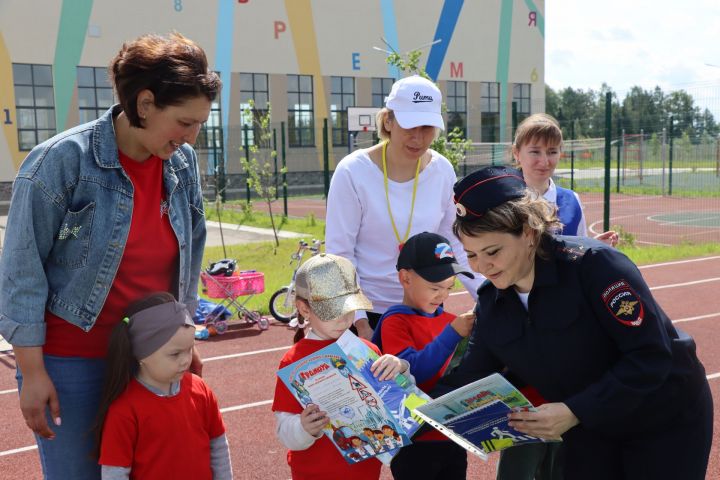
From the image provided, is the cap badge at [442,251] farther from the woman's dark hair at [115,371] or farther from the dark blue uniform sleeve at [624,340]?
the woman's dark hair at [115,371]

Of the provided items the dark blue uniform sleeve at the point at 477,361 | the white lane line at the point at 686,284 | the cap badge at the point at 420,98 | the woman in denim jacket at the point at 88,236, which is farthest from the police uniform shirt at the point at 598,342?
the white lane line at the point at 686,284

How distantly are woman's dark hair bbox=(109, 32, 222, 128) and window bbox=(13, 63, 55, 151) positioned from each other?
Result: 31011 millimetres

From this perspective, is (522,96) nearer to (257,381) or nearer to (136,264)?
(257,381)

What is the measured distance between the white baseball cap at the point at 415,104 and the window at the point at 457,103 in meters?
39.0

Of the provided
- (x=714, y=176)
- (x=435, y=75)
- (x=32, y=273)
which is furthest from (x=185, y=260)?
(x=435, y=75)

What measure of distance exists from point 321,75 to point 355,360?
3654cm

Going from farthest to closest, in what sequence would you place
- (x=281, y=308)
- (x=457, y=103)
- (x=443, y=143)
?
(x=457, y=103) → (x=443, y=143) → (x=281, y=308)

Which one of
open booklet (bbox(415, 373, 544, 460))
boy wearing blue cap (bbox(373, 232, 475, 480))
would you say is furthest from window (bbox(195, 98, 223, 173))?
open booklet (bbox(415, 373, 544, 460))

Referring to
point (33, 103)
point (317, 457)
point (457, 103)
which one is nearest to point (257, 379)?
point (317, 457)

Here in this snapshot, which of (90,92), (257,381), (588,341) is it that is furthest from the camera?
(90,92)

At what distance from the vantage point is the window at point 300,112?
123 feet

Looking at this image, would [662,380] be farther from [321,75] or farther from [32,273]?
[321,75]

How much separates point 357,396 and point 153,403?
0.77 m

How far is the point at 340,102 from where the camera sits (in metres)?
38.9
